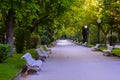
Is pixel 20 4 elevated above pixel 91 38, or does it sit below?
above

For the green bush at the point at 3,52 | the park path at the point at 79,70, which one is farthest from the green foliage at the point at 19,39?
the green bush at the point at 3,52

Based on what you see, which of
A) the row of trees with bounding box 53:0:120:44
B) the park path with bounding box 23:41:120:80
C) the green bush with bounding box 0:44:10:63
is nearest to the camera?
the park path with bounding box 23:41:120:80

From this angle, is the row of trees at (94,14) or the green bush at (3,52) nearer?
the green bush at (3,52)

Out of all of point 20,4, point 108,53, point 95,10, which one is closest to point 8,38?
point 20,4

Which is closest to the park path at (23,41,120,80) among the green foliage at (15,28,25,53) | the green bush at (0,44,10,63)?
the green bush at (0,44,10,63)

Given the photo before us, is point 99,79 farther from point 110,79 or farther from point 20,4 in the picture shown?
point 20,4

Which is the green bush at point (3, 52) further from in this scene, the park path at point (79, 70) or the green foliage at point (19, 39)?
the green foliage at point (19, 39)

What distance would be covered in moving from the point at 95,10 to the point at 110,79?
39203 mm

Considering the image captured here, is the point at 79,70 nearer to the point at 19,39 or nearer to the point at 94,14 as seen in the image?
the point at 19,39

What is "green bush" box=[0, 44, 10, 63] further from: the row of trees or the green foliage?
the row of trees

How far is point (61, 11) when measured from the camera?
1254 inches

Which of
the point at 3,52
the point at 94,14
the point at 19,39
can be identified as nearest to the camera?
the point at 3,52

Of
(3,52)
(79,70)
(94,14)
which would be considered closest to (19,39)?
(3,52)

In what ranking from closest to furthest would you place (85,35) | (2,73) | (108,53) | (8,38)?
(2,73) → (8,38) → (108,53) → (85,35)
